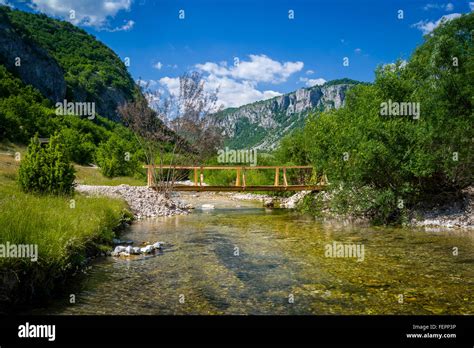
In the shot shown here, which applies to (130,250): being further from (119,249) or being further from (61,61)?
(61,61)

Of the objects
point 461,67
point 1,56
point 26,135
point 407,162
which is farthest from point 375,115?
point 1,56

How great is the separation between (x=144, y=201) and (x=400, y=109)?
1321cm

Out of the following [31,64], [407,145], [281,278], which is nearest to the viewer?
[281,278]

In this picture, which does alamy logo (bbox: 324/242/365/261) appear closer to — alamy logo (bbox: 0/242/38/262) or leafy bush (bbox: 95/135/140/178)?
alamy logo (bbox: 0/242/38/262)

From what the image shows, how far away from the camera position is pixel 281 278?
24.3 ft

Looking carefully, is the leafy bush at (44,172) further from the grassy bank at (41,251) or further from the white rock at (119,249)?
the grassy bank at (41,251)

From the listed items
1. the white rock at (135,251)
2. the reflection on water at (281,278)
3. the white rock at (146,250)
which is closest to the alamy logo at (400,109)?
the reflection on water at (281,278)

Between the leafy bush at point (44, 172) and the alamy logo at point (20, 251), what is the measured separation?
7.86 meters

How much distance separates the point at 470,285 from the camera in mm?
6746

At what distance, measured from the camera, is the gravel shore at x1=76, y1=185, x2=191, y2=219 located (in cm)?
1823

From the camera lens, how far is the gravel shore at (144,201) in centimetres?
1823

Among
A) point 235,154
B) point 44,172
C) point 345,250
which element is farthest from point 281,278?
point 235,154
